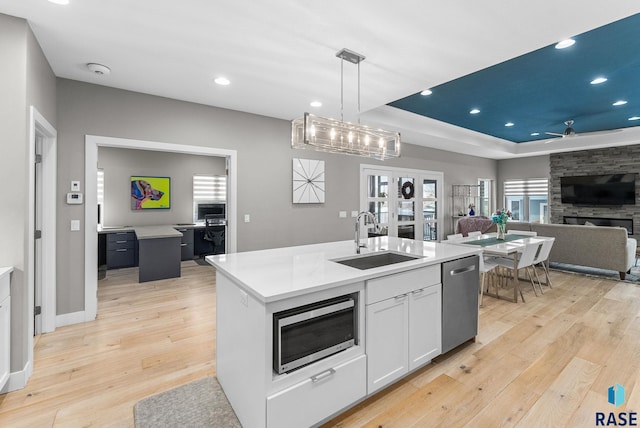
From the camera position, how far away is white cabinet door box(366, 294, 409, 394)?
6.16ft

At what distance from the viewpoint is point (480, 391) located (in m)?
2.07

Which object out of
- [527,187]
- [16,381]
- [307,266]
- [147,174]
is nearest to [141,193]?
[147,174]

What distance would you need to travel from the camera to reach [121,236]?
5742mm

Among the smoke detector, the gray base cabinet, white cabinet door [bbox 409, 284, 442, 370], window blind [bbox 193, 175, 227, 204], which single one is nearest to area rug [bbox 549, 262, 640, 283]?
white cabinet door [bbox 409, 284, 442, 370]

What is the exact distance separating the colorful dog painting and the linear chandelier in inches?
201

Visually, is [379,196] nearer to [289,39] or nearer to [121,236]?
[289,39]

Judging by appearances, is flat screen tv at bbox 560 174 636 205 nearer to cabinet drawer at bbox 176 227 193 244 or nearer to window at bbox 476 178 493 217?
window at bbox 476 178 493 217

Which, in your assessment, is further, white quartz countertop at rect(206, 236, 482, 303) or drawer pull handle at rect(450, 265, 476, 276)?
drawer pull handle at rect(450, 265, 476, 276)

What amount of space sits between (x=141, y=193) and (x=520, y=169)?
10.1 metres

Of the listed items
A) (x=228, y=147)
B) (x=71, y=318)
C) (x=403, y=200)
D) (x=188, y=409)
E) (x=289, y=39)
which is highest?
(x=289, y=39)

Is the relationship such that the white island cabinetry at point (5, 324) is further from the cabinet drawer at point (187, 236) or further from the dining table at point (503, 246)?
the cabinet drawer at point (187, 236)

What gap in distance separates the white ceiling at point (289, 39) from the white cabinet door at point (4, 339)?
203cm

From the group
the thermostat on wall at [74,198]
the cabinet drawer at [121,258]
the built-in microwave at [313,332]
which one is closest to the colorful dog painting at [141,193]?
the cabinet drawer at [121,258]

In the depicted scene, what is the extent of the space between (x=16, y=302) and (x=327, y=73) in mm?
3179
